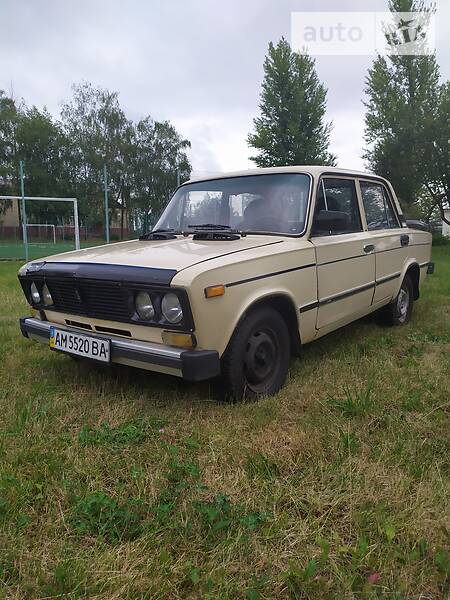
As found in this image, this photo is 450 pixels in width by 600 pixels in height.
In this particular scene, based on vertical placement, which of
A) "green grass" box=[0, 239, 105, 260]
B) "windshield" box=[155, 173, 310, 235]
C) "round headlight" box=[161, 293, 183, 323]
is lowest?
"round headlight" box=[161, 293, 183, 323]

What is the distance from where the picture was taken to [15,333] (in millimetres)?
4777

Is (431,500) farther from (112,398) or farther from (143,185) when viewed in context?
(143,185)

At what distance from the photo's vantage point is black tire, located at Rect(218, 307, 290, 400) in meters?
2.79

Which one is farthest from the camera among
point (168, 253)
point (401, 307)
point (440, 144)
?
point (440, 144)

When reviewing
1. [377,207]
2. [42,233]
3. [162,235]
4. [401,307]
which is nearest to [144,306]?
[162,235]

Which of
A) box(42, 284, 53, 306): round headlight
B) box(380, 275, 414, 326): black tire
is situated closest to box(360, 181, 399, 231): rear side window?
box(380, 275, 414, 326): black tire

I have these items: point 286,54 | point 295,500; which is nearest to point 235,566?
point 295,500

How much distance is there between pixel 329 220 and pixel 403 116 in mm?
23001

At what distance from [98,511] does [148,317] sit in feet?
3.64

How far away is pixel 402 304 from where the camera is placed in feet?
17.3

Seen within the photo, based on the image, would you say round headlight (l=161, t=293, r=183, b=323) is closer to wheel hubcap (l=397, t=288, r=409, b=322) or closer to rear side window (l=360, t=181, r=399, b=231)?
rear side window (l=360, t=181, r=399, b=231)

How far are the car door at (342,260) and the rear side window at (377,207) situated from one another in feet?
0.68

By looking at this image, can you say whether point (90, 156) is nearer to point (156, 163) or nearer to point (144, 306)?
point (156, 163)

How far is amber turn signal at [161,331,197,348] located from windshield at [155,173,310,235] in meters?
1.27
